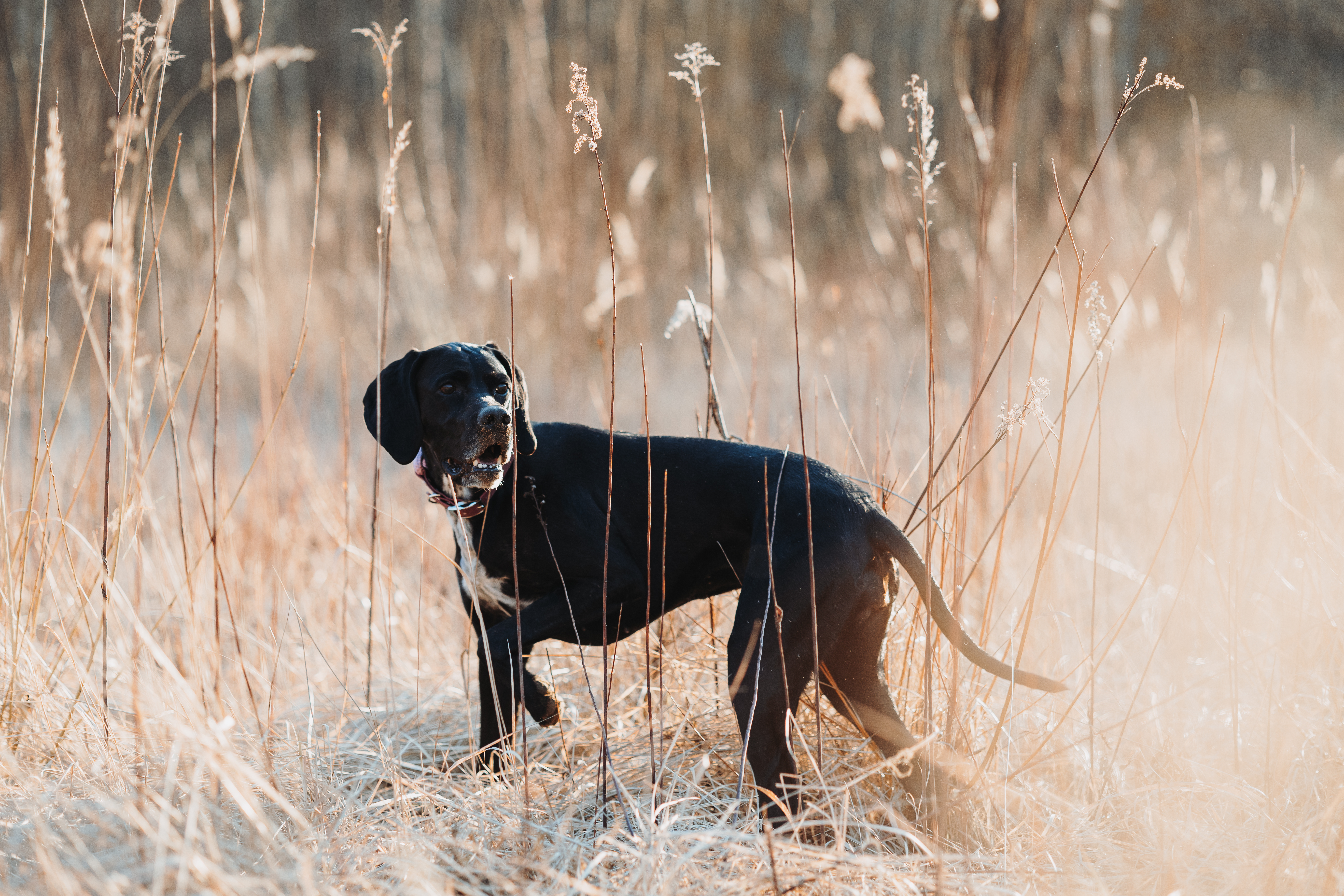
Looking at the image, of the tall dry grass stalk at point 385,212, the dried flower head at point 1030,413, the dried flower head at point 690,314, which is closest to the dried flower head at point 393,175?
the tall dry grass stalk at point 385,212

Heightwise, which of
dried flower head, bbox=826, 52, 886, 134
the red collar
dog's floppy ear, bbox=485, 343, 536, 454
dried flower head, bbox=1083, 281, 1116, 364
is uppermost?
dried flower head, bbox=826, 52, 886, 134

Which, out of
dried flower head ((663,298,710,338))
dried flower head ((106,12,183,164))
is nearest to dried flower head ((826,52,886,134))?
dried flower head ((663,298,710,338))

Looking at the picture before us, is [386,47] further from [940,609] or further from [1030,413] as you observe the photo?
[940,609]

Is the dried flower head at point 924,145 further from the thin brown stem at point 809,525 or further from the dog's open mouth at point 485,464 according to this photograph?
the dog's open mouth at point 485,464

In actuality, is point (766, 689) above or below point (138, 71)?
below

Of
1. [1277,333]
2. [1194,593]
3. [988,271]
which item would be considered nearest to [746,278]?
[988,271]

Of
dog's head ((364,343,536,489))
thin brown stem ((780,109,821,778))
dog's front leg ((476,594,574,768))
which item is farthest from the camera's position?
dog's head ((364,343,536,489))

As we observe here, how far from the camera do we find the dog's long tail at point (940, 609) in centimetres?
196

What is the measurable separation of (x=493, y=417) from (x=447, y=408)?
0.77ft

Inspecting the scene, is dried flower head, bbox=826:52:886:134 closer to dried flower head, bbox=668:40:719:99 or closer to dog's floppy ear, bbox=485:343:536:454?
dried flower head, bbox=668:40:719:99

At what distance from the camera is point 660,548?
2340mm

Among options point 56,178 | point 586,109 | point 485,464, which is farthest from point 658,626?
point 56,178

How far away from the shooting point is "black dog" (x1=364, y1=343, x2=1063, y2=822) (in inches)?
80.4

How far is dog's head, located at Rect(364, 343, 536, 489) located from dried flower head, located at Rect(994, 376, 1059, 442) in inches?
43.3
